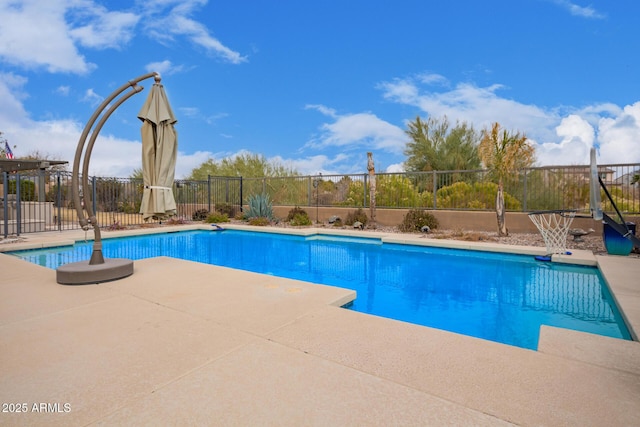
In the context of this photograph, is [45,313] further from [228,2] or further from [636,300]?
[228,2]

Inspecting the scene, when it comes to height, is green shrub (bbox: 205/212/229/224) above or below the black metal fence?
below

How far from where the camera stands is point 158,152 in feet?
15.5

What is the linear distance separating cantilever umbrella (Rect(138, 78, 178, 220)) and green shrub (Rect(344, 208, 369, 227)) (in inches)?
319

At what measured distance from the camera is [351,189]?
13680 millimetres

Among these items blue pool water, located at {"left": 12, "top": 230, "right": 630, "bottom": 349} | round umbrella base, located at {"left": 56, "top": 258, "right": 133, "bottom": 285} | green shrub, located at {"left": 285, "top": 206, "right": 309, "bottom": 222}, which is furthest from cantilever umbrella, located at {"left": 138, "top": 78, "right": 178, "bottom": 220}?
green shrub, located at {"left": 285, "top": 206, "right": 309, "bottom": 222}

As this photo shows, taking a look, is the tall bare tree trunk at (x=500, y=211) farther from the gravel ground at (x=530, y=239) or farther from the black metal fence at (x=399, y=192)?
the black metal fence at (x=399, y=192)

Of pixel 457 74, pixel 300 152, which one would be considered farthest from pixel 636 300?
pixel 300 152

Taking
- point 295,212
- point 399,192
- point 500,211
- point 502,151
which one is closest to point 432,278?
point 500,211

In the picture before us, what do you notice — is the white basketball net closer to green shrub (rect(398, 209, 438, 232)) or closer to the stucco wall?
the stucco wall

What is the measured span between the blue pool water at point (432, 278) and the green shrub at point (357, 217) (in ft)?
6.19

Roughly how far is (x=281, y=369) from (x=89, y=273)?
3136mm

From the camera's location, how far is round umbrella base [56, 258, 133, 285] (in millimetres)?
4117

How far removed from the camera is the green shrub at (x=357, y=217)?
12.3m

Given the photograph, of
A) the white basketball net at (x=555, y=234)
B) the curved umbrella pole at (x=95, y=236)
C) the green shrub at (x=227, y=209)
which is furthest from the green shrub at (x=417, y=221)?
the curved umbrella pole at (x=95, y=236)
